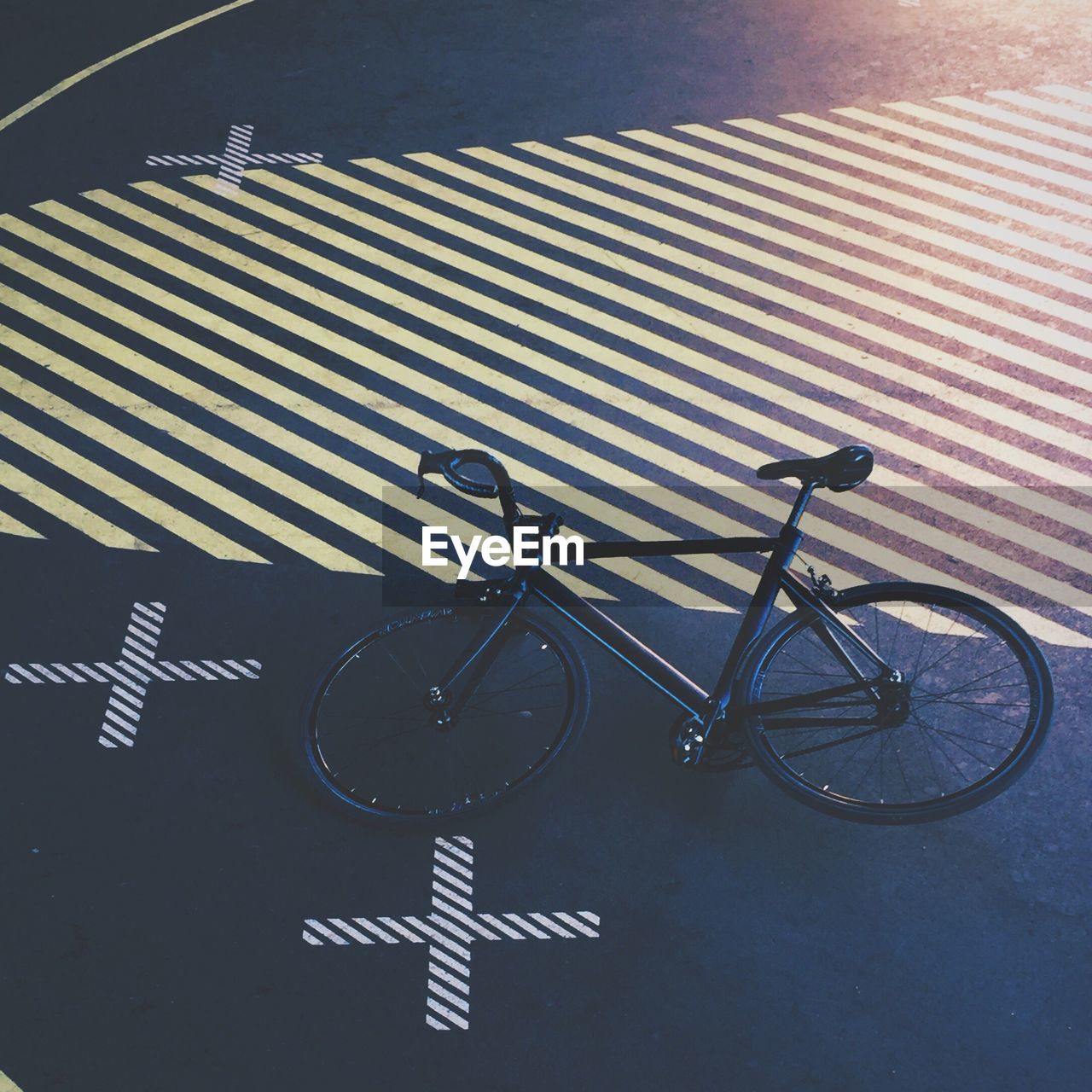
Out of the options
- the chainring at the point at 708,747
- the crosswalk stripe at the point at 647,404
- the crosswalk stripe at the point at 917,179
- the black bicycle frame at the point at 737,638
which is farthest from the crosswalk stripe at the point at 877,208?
the chainring at the point at 708,747

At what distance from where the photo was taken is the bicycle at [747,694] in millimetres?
3959

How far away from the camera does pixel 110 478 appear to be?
5547mm

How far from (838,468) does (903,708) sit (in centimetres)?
92

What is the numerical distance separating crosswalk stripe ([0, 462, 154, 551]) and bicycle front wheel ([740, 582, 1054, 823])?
116 inches

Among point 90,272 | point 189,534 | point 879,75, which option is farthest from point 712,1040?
point 879,75

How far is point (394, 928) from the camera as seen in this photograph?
13.7 feet

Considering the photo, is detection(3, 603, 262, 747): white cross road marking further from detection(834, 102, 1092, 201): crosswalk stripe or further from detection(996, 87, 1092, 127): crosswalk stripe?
detection(996, 87, 1092, 127): crosswalk stripe

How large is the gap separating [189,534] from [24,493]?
0.87 metres

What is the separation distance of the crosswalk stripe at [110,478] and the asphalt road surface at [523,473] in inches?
0.9

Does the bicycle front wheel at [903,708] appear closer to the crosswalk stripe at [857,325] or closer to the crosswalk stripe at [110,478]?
the crosswalk stripe at [857,325]

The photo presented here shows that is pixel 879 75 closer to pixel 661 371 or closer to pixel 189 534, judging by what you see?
pixel 661 371

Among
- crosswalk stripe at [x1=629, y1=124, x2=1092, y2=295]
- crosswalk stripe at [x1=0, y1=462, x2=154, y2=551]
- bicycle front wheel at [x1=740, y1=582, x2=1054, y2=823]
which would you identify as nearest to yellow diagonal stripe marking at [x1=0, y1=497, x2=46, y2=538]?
crosswalk stripe at [x1=0, y1=462, x2=154, y2=551]

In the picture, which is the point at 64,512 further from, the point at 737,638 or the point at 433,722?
the point at 737,638

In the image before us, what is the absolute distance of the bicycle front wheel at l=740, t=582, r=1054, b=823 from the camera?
158 inches
